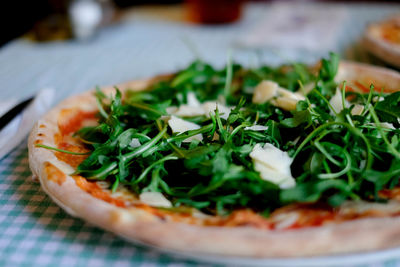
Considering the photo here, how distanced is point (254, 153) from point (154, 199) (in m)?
0.26

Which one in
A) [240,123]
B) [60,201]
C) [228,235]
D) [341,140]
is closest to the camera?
[228,235]

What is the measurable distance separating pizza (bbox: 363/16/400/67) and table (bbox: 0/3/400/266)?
22 centimetres

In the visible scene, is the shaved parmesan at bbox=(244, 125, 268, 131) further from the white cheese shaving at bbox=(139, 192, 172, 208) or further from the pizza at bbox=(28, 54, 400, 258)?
the white cheese shaving at bbox=(139, 192, 172, 208)

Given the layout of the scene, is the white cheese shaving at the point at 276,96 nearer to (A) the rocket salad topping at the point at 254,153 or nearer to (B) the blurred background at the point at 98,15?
(A) the rocket salad topping at the point at 254,153

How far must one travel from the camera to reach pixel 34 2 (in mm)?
4336

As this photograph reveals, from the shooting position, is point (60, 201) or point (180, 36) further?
point (180, 36)

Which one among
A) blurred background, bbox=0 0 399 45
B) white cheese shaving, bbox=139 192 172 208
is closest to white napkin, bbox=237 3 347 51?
Answer: blurred background, bbox=0 0 399 45

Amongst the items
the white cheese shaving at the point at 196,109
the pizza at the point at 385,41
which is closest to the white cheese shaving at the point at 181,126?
the white cheese shaving at the point at 196,109

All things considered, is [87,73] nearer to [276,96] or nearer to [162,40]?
[162,40]

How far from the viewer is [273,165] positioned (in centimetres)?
87

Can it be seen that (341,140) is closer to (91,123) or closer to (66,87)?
(91,123)

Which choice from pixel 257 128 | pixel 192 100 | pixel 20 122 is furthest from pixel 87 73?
pixel 257 128

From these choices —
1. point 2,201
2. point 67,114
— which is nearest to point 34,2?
point 67,114

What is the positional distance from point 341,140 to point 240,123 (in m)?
0.27
